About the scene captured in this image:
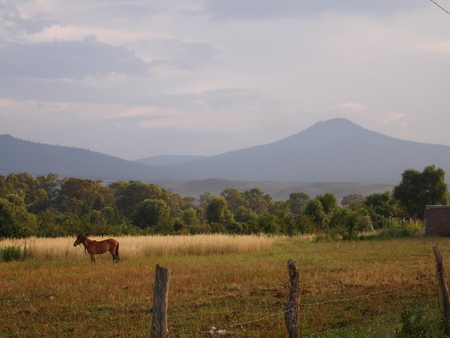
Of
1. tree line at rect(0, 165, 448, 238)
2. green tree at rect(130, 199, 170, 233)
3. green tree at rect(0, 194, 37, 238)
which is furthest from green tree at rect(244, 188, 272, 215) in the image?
green tree at rect(0, 194, 37, 238)

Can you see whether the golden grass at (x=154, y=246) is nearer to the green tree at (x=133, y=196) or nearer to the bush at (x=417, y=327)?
the bush at (x=417, y=327)

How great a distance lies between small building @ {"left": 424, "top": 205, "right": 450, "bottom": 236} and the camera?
90.9 feet

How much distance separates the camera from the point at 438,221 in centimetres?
2783

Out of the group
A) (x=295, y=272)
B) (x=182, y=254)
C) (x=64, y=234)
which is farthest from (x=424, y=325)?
(x=64, y=234)

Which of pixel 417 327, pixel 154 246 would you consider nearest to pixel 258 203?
pixel 154 246

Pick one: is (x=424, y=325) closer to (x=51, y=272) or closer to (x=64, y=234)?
(x=51, y=272)

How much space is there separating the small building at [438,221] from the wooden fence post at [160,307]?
26.0m

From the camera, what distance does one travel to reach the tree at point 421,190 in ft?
158

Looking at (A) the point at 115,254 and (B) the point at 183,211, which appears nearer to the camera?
(A) the point at 115,254

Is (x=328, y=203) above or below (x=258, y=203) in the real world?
above

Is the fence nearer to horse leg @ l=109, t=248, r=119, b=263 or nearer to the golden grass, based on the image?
horse leg @ l=109, t=248, r=119, b=263

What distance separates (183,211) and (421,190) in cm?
2739

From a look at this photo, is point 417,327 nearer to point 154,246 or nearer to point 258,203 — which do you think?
point 154,246

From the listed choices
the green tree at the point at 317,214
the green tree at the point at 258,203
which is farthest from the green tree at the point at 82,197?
the green tree at the point at 317,214
